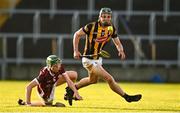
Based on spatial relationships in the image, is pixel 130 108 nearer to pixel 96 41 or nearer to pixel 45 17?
pixel 96 41

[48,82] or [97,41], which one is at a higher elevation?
[97,41]

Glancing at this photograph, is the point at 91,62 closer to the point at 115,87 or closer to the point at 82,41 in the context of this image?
the point at 115,87

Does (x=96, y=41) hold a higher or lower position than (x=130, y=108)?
higher

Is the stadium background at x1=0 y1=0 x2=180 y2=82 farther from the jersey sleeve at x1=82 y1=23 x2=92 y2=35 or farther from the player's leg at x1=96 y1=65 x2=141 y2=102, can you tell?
the player's leg at x1=96 y1=65 x2=141 y2=102

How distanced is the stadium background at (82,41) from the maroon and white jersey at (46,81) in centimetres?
1639

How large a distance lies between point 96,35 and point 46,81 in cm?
170

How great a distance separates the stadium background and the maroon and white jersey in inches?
645

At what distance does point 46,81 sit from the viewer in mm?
A: 14773

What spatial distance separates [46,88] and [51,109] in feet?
3.54

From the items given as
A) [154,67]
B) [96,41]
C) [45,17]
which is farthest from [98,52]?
[45,17]

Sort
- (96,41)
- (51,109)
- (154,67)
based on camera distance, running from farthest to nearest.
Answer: (154,67) < (96,41) < (51,109)

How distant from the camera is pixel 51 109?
13.9 metres

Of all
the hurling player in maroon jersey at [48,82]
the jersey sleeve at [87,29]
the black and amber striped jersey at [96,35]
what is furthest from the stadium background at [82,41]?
the hurling player in maroon jersey at [48,82]

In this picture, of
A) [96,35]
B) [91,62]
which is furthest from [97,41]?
[91,62]
